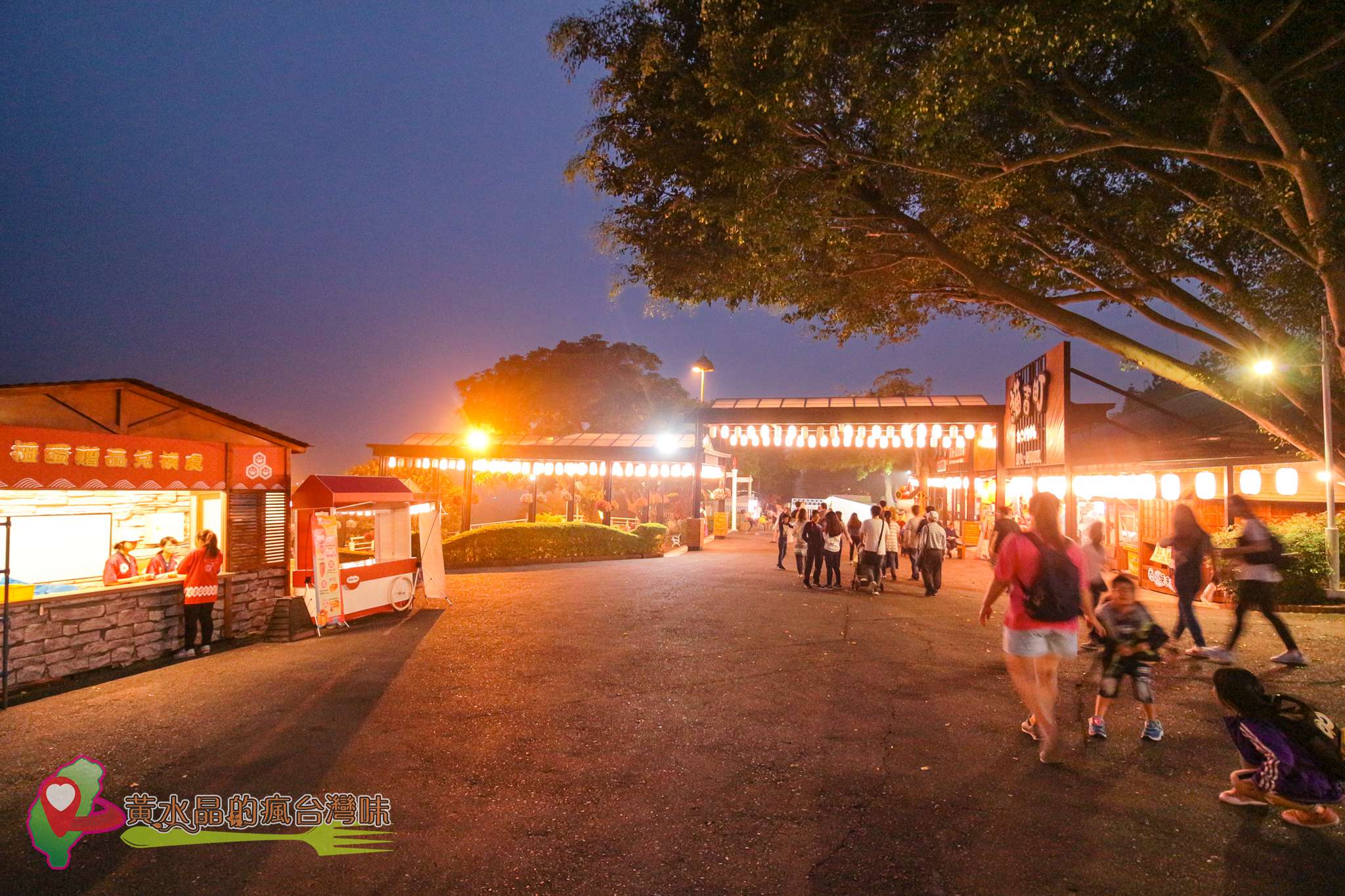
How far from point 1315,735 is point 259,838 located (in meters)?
6.18

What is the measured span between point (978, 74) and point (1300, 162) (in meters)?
3.69

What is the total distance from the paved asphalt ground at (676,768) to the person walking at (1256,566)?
658 millimetres

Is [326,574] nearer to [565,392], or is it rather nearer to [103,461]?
[103,461]

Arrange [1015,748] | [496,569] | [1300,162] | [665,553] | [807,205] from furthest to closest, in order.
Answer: [665,553]
[496,569]
[807,205]
[1300,162]
[1015,748]

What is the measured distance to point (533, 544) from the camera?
19797 millimetres

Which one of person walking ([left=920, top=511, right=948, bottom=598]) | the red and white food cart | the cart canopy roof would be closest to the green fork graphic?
the red and white food cart

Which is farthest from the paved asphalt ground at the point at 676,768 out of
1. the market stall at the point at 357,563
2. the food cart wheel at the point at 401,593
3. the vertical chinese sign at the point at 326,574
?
the food cart wheel at the point at 401,593

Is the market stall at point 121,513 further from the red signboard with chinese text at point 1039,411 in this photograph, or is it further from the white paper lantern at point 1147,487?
the white paper lantern at point 1147,487

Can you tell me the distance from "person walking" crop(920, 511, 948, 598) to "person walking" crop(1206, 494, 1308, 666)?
5.78 m

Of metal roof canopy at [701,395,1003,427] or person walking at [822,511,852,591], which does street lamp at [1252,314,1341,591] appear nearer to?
person walking at [822,511,852,591]

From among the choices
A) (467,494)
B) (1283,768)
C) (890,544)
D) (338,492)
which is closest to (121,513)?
(338,492)

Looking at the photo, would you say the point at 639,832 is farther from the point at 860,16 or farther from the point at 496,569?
the point at 496,569

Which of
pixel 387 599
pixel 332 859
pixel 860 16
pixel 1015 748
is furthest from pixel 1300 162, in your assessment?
pixel 387 599

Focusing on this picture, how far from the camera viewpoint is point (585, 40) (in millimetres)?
10555
